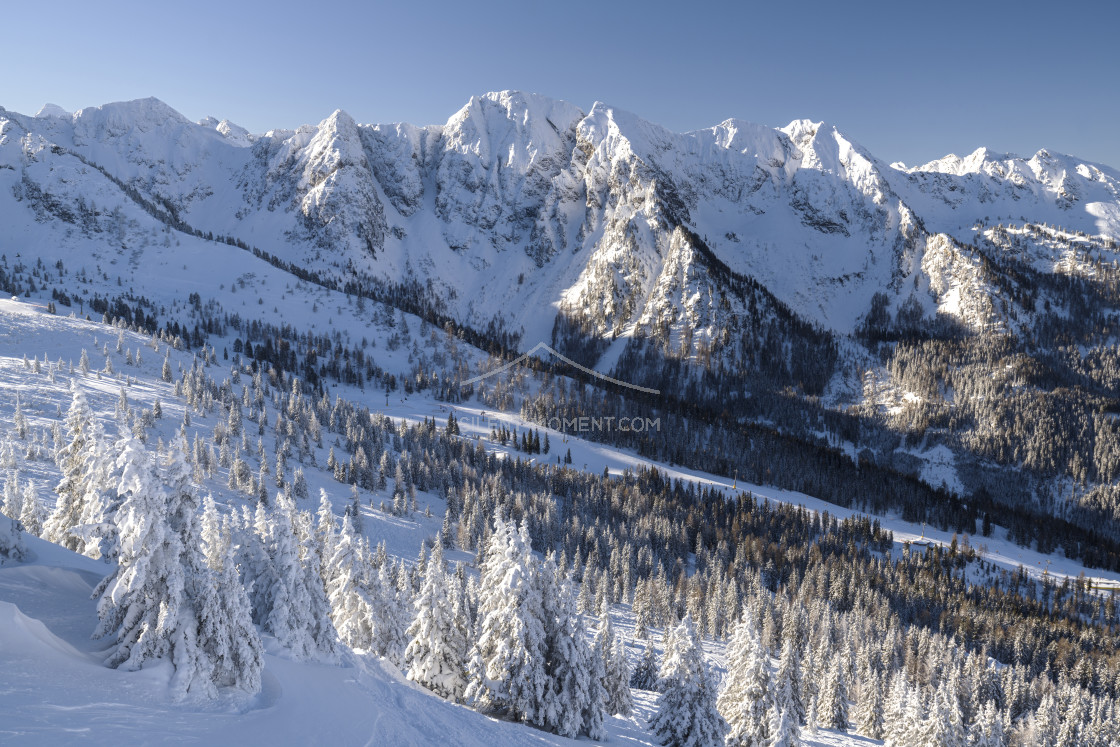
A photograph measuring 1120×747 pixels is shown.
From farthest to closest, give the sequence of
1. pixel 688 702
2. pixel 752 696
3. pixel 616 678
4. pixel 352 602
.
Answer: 1. pixel 616 678
2. pixel 752 696
3. pixel 352 602
4. pixel 688 702

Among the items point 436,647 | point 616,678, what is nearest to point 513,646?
point 436,647

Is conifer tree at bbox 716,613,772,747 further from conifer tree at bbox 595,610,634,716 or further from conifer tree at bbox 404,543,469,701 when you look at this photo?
conifer tree at bbox 404,543,469,701

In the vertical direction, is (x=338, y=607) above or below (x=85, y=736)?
below

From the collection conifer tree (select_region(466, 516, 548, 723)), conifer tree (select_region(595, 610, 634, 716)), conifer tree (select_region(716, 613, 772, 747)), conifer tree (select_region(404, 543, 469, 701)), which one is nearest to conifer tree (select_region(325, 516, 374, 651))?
conifer tree (select_region(404, 543, 469, 701))

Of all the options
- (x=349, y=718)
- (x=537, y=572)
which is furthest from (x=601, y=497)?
(x=349, y=718)

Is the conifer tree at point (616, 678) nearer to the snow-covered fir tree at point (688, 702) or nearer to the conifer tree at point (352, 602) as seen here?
the snow-covered fir tree at point (688, 702)

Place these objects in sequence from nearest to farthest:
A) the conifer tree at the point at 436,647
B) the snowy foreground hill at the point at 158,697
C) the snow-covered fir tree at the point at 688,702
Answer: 1. the snowy foreground hill at the point at 158,697
2. the conifer tree at the point at 436,647
3. the snow-covered fir tree at the point at 688,702

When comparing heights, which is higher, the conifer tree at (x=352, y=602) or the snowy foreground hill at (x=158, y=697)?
the snowy foreground hill at (x=158, y=697)

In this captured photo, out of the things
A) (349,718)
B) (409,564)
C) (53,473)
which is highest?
(349,718)

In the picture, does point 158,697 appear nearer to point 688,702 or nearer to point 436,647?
point 436,647

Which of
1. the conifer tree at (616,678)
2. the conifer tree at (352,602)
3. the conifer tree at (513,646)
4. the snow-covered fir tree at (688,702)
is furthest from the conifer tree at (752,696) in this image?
the conifer tree at (352,602)

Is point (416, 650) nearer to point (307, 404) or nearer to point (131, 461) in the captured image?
point (131, 461)
